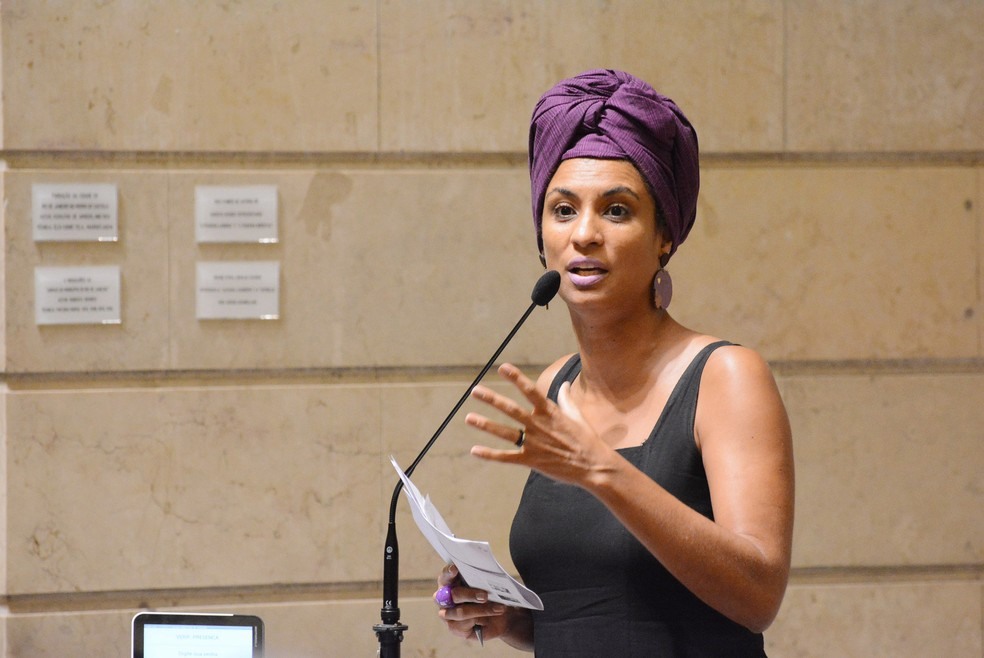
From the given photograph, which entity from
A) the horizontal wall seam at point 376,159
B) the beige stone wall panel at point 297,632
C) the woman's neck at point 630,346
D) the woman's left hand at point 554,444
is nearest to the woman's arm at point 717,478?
the woman's left hand at point 554,444

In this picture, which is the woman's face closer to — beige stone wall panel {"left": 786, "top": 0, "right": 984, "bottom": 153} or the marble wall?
the marble wall

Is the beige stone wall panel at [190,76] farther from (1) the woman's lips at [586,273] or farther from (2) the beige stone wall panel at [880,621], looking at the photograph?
(2) the beige stone wall panel at [880,621]

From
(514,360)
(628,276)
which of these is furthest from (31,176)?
(628,276)

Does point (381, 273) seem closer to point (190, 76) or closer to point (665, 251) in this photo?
point (190, 76)

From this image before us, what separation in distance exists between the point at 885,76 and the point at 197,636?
8.39 ft

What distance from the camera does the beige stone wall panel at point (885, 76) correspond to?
3.25 metres

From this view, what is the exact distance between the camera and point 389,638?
1531 mm

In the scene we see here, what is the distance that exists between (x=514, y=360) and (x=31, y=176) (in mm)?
1471

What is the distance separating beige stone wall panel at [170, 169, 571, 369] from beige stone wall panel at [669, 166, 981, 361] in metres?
0.52

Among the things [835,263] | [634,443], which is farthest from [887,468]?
[634,443]

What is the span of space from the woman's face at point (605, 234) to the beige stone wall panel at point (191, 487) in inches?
61.7

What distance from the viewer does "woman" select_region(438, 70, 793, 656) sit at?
4.47 feet

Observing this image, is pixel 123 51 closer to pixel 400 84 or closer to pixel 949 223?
pixel 400 84

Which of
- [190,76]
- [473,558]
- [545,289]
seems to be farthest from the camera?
[190,76]
